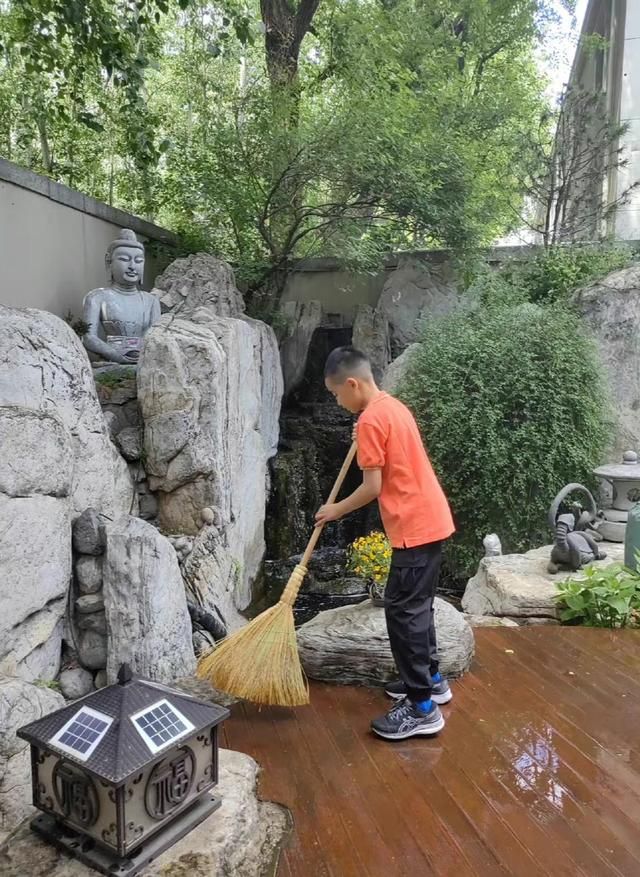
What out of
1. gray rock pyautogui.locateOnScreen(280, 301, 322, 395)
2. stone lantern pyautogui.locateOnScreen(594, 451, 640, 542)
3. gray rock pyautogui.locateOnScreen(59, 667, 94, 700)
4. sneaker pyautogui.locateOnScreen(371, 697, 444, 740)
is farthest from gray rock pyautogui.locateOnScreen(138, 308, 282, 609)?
gray rock pyautogui.locateOnScreen(280, 301, 322, 395)

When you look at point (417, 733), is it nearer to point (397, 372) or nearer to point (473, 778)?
point (473, 778)

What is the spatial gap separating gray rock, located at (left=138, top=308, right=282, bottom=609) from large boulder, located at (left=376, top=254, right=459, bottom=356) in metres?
4.50

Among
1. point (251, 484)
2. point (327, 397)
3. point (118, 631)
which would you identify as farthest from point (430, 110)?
point (118, 631)

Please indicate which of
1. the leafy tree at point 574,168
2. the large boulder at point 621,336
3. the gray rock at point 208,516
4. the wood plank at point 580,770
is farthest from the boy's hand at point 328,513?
the leafy tree at point 574,168

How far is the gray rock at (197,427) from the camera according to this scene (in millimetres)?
4555

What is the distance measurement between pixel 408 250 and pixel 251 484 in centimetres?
519

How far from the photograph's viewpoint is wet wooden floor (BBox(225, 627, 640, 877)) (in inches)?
83.2

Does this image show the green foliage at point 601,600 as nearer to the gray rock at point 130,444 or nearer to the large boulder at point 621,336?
the gray rock at point 130,444

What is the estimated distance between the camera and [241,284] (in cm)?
881

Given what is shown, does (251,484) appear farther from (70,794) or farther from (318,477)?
(70,794)

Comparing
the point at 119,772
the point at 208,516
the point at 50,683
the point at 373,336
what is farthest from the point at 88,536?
the point at 373,336

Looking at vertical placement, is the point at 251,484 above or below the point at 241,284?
below

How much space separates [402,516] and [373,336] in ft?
22.6

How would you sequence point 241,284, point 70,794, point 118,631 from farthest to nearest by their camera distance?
point 241,284 < point 118,631 < point 70,794
